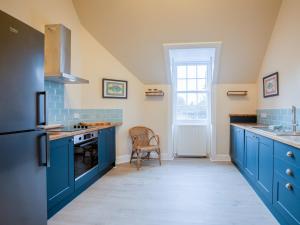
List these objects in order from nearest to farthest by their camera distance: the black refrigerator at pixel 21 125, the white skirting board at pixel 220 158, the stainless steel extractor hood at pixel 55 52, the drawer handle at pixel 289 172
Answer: the black refrigerator at pixel 21 125 < the drawer handle at pixel 289 172 < the stainless steel extractor hood at pixel 55 52 < the white skirting board at pixel 220 158

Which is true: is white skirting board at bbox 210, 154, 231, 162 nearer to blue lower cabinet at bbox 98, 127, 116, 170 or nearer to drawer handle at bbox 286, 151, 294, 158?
blue lower cabinet at bbox 98, 127, 116, 170

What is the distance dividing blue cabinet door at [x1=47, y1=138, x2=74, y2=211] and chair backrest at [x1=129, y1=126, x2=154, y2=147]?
6.43 feet

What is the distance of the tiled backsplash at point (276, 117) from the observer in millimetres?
3114

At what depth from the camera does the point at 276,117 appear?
3533mm

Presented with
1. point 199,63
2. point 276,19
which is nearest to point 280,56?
point 276,19

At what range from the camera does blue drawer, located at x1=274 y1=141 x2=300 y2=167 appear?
1819 millimetres

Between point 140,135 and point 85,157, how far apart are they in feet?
5.79

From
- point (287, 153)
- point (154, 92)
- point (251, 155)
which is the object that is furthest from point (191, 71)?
point (287, 153)

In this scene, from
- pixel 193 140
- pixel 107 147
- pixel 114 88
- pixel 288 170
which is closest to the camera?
pixel 288 170

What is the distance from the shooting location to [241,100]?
15.5 feet

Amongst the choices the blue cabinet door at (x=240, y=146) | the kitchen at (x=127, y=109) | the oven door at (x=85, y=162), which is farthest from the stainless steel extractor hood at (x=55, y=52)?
the blue cabinet door at (x=240, y=146)

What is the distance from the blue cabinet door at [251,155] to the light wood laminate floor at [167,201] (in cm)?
22

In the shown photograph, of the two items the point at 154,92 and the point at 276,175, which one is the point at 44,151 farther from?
the point at 154,92

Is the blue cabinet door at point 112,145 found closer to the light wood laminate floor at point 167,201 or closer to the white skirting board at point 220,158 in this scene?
the light wood laminate floor at point 167,201
